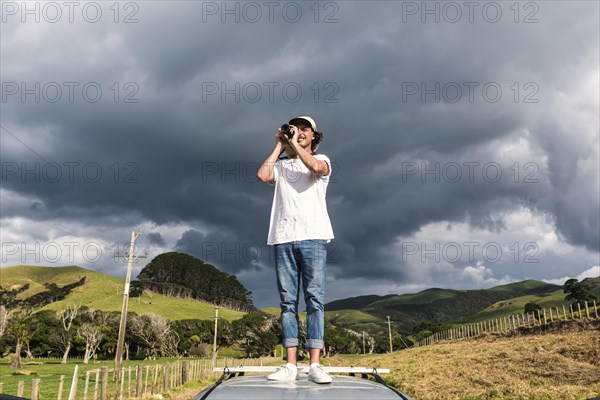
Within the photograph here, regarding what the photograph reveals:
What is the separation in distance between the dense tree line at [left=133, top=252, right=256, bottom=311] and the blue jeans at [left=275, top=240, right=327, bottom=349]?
6757 inches

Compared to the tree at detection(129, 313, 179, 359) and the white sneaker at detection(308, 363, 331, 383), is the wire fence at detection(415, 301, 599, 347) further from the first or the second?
the tree at detection(129, 313, 179, 359)

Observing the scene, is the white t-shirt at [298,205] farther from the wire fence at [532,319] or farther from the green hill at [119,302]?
the green hill at [119,302]

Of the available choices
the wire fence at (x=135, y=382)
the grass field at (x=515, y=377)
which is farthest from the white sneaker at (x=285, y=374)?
the wire fence at (x=135, y=382)

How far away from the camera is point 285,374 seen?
320 cm

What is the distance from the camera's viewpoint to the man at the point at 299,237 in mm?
3914

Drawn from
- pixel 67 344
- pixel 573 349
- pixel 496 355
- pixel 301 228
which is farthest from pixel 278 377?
pixel 67 344

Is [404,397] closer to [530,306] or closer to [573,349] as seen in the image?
[573,349]

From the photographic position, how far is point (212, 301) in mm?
173125

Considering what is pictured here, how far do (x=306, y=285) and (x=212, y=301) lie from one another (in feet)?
577

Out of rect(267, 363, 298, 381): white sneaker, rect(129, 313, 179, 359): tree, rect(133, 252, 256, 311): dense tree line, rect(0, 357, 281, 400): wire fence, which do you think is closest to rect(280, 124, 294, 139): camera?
rect(267, 363, 298, 381): white sneaker

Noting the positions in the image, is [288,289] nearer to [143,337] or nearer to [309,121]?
[309,121]

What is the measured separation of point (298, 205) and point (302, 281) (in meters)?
0.65

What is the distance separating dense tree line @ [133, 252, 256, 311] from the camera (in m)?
175

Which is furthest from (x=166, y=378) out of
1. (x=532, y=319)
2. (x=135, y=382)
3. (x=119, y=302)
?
(x=119, y=302)
